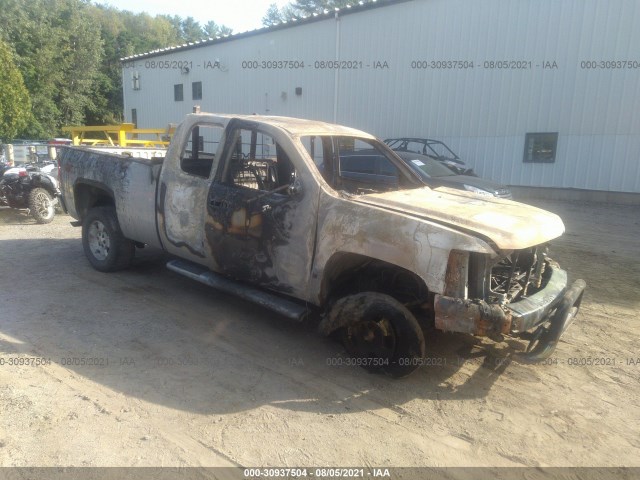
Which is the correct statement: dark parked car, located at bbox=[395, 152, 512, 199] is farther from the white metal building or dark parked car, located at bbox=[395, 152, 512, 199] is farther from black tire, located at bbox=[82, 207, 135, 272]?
the white metal building

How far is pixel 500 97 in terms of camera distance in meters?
15.4

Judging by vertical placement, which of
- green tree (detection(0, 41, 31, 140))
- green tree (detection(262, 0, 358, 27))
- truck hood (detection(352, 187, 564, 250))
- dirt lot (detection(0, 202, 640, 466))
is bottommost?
dirt lot (detection(0, 202, 640, 466))

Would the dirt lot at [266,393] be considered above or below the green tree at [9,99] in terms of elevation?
below

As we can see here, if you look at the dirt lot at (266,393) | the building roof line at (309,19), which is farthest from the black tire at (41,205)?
the building roof line at (309,19)

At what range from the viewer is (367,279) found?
13.5 feet

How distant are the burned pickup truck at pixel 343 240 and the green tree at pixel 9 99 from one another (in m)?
23.6

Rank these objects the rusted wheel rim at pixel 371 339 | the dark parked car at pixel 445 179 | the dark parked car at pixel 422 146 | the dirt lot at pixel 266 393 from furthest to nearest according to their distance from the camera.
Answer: the dark parked car at pixel 422 146 < the dark parked car at pixel 445 179 < the rusted wheel rim at pixel 371 339 < the dirt lot at pixel 266 393

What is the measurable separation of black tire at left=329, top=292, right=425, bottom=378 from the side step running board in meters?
0.39

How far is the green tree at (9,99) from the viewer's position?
24062mm

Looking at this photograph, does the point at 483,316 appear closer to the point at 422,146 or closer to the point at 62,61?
the point at 422,146

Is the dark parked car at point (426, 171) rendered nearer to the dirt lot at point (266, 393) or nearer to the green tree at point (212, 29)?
the dirt lot at point (266, 393)

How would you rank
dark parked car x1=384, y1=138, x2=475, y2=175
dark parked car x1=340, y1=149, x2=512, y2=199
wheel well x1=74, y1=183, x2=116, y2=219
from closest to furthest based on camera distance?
wheel well x1=74, y1=183, x2=116, y2=219 < dark parked car x1=340, y1=149, x2=512, y2=199 < dark parked car x1=384, y1=138, x2=475, y2=175

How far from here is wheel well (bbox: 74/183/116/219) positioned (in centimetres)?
625

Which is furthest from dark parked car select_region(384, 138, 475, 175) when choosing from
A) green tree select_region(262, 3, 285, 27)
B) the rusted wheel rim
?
green tree select_region(262, 3, 285, 27)
